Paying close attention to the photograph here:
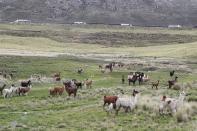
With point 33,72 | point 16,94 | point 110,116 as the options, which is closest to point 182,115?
point 110,116

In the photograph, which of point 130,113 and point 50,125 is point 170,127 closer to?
point 130,113

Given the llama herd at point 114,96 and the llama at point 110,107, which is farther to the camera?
the llama at point 110,107

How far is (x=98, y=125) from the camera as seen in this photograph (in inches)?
1181

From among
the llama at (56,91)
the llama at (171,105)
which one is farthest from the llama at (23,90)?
the llama at (171,105)

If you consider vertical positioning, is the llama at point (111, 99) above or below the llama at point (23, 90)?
above

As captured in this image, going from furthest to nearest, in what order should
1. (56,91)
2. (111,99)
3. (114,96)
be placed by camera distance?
(56,91)
(114,96)
(111,99)

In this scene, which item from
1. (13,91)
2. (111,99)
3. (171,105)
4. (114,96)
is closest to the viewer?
(171,105)

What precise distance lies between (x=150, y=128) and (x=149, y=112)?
4.43 m

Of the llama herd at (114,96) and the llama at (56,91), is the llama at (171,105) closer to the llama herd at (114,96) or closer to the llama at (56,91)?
the llama herd at (114,96)

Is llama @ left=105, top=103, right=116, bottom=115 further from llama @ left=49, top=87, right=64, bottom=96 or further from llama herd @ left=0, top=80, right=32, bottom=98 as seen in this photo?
llama herd @ left=0, top=80, right=32, bottom=98

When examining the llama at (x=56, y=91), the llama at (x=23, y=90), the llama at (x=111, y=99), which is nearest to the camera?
the llama at (x=111, y=99)

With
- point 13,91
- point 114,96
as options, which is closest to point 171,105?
point 114,96

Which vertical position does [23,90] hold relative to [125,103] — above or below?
below

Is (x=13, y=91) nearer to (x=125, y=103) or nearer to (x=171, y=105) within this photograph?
(x=125, y=103)
